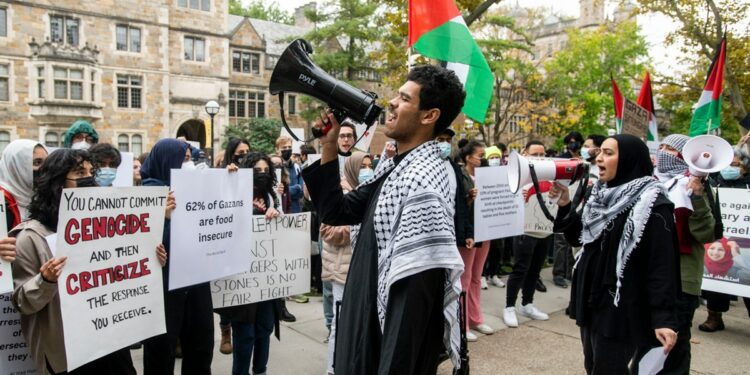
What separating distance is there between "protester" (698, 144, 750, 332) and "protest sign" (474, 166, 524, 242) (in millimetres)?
2271

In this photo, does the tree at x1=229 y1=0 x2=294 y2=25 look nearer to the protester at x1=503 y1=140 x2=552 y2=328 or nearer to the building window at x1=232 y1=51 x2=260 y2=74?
the building window at x1=232 y1=51 x2=260 y2=74

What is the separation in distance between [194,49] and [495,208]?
33.5 meters

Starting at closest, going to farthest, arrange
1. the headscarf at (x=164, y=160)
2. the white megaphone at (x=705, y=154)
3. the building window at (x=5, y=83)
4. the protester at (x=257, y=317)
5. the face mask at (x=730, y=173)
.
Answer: the headscarf at (x=164, y=160), the protester at (x=257, y=317), the white megaphone at (x=705, y=154), the face mask at (x=730, y=173), the building window at (x=5, y=83)

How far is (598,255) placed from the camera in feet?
11.4

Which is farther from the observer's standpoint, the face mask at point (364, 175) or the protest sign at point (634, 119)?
the protest sign at point (634, 119)

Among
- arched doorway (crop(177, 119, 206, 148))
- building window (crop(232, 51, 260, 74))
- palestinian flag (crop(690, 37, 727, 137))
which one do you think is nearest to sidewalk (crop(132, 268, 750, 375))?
palestinian flag (crop(690, 37, 727, 137))

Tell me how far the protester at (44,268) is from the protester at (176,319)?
56cm

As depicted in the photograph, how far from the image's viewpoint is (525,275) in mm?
6637

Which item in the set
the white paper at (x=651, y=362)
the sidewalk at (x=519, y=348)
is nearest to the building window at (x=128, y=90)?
the sidewalk at (x=519, y=348)

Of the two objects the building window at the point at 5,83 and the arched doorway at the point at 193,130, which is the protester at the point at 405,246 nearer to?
the building window at the point at 5,83

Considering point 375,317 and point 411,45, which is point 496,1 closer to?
point 411,45

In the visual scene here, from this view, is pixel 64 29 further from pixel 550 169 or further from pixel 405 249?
pixel 405 249

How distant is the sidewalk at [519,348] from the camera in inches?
200

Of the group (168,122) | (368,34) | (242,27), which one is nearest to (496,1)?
(368,34)
